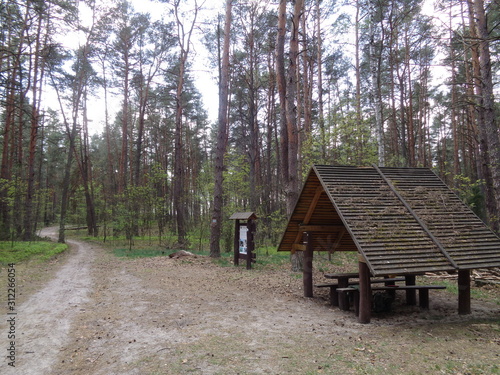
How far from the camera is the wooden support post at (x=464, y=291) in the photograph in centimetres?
559

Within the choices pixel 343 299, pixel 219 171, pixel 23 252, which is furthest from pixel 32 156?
pixel 343 299

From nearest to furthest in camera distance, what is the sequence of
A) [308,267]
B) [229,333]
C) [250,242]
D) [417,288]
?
[229,333] < [417,288] < [308,267] < [250,242]

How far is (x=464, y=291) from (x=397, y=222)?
5.82 ft

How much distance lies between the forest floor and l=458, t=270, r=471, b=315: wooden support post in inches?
6.2

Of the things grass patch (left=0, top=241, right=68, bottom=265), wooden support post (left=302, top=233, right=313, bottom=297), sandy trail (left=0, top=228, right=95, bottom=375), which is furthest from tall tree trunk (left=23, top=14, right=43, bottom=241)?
wooden support post (left=302, top=233, right=313, bottom=297)

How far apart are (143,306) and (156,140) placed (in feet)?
91.2

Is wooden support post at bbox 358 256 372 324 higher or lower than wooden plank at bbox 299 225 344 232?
lower

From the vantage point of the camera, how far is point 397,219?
18.7 ft

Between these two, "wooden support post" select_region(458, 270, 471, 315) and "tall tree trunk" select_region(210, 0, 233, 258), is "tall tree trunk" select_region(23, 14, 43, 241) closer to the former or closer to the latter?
"tall tree trunk" select_region(210, 0, 233, 258)

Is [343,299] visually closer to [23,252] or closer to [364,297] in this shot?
[364,297]

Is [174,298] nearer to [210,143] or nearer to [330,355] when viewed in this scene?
[330,355]

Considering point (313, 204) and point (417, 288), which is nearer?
point (417, 288)

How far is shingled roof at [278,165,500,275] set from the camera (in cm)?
498

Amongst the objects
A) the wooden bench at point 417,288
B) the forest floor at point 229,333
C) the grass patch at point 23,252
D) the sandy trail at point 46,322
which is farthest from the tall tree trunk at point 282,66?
the grass patch at point 23,252
